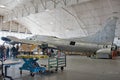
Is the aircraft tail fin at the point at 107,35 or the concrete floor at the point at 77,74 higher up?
the aircraft tail fin at the point at 107,35

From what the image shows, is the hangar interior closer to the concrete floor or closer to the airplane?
the airplane

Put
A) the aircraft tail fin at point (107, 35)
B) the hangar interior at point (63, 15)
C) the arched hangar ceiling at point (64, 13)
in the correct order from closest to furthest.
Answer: the aircraft tail fin at point (107, 35) < the hangar interior at point (63, 15) < the arched hangar ceiling at point (64, 13)

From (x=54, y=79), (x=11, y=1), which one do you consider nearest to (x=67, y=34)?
(x=11, y=1)

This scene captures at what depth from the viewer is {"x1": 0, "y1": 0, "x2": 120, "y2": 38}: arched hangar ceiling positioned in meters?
20.3

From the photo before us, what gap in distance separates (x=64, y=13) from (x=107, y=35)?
37.6 feet

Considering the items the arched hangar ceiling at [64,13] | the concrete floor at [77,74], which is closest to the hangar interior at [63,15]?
the arched hangar ceiling at [64,13]

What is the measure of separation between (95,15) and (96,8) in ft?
6.19

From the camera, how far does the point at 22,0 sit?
21891 mm

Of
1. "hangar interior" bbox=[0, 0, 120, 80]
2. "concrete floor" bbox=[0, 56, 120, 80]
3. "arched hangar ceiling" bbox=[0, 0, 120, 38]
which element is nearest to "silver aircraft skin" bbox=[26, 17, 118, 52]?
"hangar interior" bbox=[0, 0, 120, 80]

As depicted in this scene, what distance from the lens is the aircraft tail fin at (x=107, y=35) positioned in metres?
15.1

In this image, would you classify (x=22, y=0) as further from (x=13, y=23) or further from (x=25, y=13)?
(x=13, y=23)

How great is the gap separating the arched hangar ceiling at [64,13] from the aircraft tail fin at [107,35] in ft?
10.6

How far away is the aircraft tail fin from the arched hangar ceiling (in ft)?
10.6

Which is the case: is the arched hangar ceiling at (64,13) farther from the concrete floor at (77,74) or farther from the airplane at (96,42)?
the concrete floor at (77,74)
